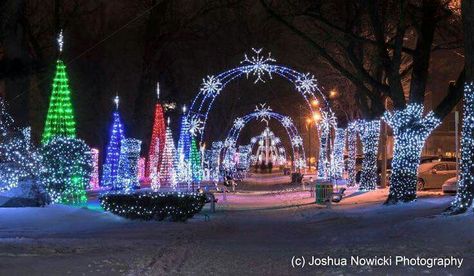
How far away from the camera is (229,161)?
62.0 m

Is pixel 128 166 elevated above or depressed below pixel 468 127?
below

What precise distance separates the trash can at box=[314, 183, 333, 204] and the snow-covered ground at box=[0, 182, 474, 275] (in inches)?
90.9

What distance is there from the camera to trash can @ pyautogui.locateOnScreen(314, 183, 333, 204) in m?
27.6

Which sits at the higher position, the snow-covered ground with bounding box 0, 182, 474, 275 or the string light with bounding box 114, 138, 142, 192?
the string light with bounding box 114, 138, 142, 192

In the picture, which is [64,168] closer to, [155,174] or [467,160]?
[155,174]

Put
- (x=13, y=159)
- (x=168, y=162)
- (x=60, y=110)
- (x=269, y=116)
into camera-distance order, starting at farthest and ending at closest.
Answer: (x=269, y=116) → (x=168, y=162) → (x=60, y=110) → (x=13, y=159)

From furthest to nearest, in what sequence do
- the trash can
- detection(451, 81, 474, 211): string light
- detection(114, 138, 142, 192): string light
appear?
detection(114, 138, 142, 192): string light < the trash can < detection(451, 81, 474, 211): string light

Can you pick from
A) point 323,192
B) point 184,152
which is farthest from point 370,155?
point 184,152

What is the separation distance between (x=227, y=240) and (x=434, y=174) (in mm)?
20691

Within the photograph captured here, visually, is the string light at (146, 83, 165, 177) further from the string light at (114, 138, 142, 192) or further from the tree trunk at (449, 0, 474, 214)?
the tree trunk at (449, 0, 474, 214)

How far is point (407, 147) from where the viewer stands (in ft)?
76.7

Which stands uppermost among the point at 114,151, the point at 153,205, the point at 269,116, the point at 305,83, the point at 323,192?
the point at 269,116

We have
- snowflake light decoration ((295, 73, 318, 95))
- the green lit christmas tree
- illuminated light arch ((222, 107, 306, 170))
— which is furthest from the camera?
illuminated light arch ((222, 107, 306, 170))

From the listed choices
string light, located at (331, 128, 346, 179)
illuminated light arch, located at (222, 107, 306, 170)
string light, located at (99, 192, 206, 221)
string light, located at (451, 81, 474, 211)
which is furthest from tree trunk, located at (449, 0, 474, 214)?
illuminated light arch, located at (222, 107, 306, 170)
